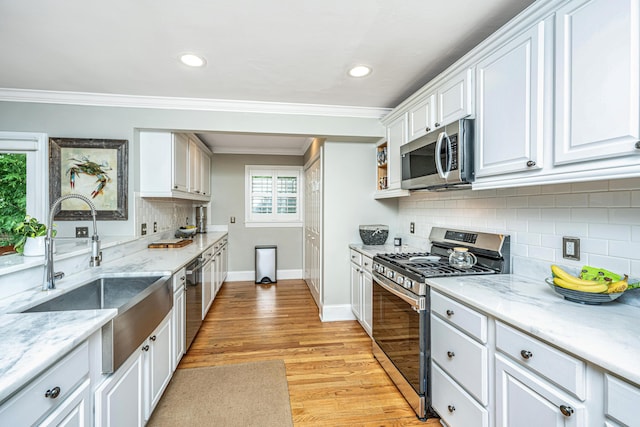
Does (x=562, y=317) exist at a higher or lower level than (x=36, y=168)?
lower

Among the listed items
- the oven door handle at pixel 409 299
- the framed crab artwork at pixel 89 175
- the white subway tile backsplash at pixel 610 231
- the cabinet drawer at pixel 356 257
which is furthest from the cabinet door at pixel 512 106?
the framed crab artwork at pixel 89 175

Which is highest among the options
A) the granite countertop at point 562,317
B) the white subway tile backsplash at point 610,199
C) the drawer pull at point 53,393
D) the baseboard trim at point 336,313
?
the white subway tile backsplash at point 610,199

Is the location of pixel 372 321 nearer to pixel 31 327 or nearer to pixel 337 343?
pixel 337 343

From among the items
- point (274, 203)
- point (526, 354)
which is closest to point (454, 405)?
point (526, 354)

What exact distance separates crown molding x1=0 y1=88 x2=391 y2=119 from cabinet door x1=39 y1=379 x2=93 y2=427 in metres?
2.49

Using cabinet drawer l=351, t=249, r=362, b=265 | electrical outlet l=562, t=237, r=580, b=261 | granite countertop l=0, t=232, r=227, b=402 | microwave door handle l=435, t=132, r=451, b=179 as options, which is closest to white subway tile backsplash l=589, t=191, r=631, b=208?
electrical outlet l=562, t=237, r=580, b=261

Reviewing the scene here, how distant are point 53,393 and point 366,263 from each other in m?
2.38

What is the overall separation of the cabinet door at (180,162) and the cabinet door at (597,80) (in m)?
3.23

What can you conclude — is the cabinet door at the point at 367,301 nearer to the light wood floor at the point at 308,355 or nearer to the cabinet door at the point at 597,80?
the light wood floor at the point at 308,355

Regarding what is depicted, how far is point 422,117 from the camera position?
7.88 ft

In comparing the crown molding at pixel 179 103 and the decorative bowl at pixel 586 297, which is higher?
the crown molding at pixel 179 103

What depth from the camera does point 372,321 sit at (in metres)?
2.76

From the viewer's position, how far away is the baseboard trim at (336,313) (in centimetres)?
350

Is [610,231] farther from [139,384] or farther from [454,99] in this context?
[139,384]
